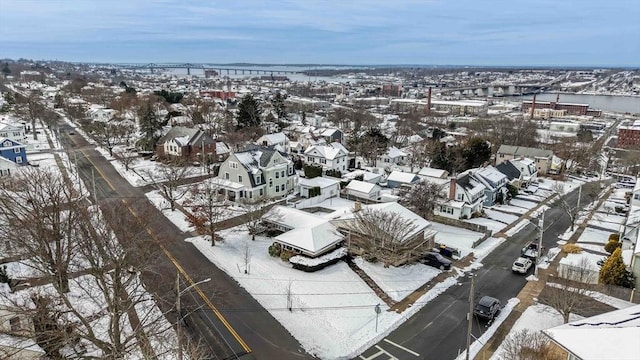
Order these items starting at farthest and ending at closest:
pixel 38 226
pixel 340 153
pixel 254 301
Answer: pixel 340 153
pixel 254 301
pixel 38 226

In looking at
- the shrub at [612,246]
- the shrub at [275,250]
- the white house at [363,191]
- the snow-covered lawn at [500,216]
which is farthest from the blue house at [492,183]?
the shrub at [275,250]

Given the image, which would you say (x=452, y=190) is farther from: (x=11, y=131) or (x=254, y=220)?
(x=11, y=131)

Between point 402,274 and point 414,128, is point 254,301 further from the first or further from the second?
point 414,128

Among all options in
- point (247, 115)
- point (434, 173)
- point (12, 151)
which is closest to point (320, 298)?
point (434, 173)

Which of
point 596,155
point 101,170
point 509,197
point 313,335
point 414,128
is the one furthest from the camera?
point 414,128

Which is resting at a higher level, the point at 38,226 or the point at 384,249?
the point at 38,226

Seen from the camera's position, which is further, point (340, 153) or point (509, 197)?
point (340, 153)

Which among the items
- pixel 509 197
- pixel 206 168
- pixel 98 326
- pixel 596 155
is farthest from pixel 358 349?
pixel 596 155

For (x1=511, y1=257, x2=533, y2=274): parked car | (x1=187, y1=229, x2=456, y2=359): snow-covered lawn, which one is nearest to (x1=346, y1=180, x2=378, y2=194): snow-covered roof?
(x1=187, y1=229, x2=456, y2=359): snow-covered lawn
